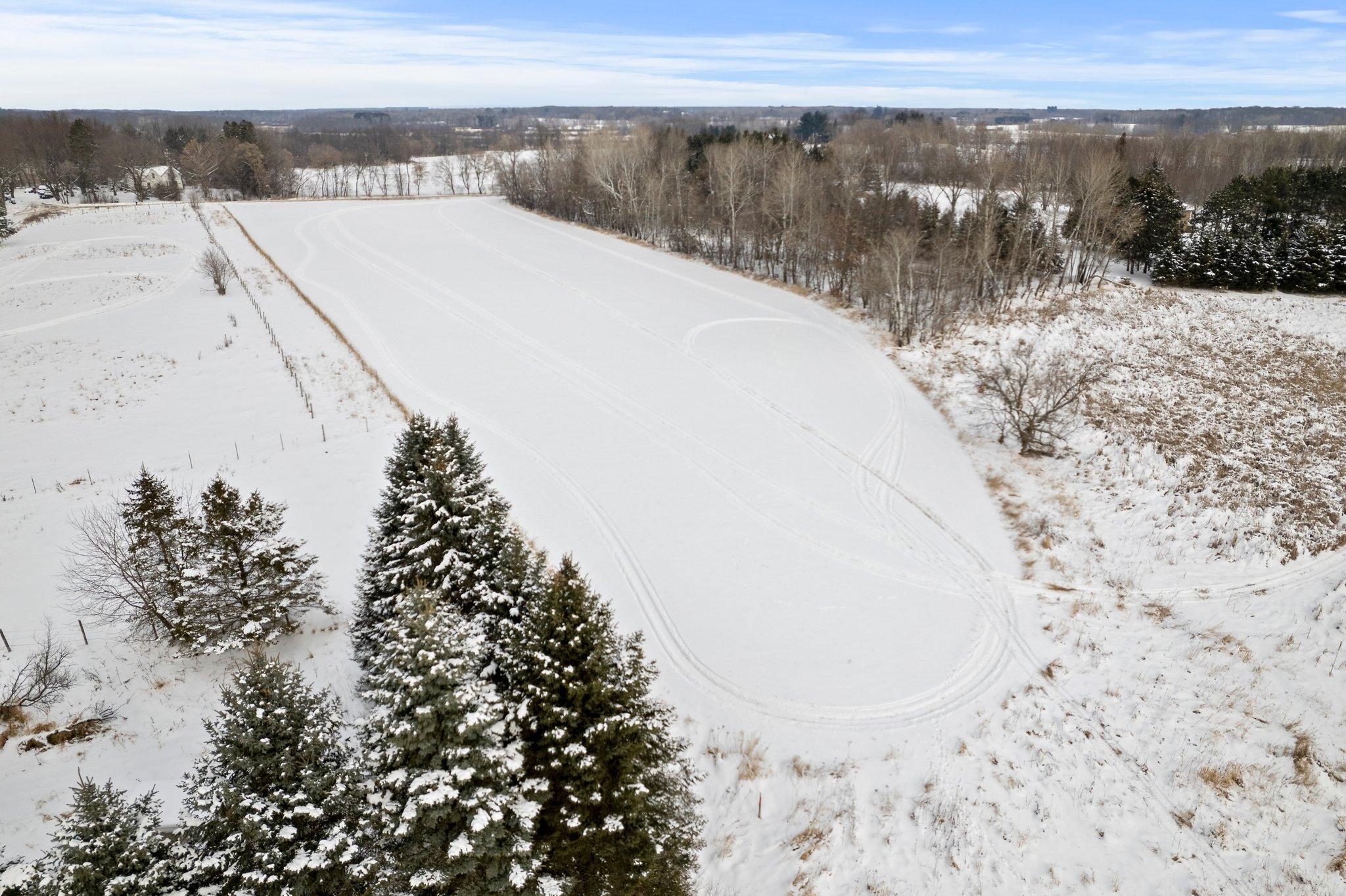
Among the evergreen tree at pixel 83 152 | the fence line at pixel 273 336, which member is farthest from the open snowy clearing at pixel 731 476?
the evergreen tree at pixel 83 152

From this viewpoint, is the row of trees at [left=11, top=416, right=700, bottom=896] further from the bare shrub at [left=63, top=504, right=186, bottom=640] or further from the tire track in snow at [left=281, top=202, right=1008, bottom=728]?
the bare shrub at [left=63, top=504, right=186, bottom=640]

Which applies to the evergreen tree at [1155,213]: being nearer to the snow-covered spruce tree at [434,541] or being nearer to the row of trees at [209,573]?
the snow-covered spruce tree at [434,541]

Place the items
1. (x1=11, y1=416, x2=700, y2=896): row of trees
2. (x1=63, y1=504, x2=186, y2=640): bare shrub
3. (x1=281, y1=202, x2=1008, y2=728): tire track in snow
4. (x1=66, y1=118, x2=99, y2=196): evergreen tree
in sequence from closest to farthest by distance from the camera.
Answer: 1. (x1=11, y1=416, x2=700, y2=896): row of trees
2. (x1=281, y1=202, x2=1008, y2=728): tire track in snow
3. (x1=63, y1=504, x2=186, y2=640): bare shrub
4. (x1=66, y1=118, x2=99, y2=196): evergreen tree

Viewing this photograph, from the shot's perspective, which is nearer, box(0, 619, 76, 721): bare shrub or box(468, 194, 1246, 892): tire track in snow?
box(468, 194, 1246, 892): tire track in snow

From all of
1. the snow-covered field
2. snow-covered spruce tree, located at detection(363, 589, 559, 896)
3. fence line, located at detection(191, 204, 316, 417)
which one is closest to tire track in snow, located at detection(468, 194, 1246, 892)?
the snow-covered field

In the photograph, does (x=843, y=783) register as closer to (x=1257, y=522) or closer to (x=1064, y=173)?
(x=1257, y=522)
